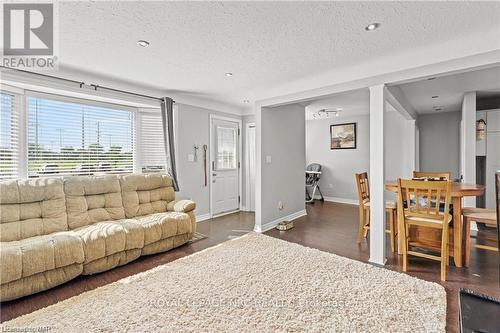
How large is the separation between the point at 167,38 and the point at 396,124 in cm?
568

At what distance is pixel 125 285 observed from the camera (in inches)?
92.4

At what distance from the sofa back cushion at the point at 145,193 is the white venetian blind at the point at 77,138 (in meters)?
0.54

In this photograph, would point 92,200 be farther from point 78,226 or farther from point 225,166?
point 225,166

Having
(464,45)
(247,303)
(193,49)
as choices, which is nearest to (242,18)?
(193,49)

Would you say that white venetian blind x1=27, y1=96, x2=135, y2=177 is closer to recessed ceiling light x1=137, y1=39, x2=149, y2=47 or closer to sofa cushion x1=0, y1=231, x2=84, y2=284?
sofa cushion x1=0, y1=231, x2=84, y2=284

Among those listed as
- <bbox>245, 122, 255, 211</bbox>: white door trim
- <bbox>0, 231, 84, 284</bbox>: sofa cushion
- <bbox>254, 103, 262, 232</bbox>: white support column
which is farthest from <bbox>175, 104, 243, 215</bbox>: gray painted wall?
<bbox>0, 231, 84, 284</bbox>: sofa cushion

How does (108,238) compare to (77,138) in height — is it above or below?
below

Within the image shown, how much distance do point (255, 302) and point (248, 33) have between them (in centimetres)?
238

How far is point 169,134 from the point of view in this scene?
4.09 m

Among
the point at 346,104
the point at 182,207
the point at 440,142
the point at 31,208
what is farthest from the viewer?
the point at 440,142

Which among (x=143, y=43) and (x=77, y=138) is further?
(x=77, y=138)

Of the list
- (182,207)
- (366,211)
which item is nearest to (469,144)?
(366,211)

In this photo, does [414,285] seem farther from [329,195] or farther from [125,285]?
[329,195]

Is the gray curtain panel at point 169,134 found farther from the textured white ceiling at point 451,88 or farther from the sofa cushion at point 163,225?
the textured white ceiling at point 451,88
